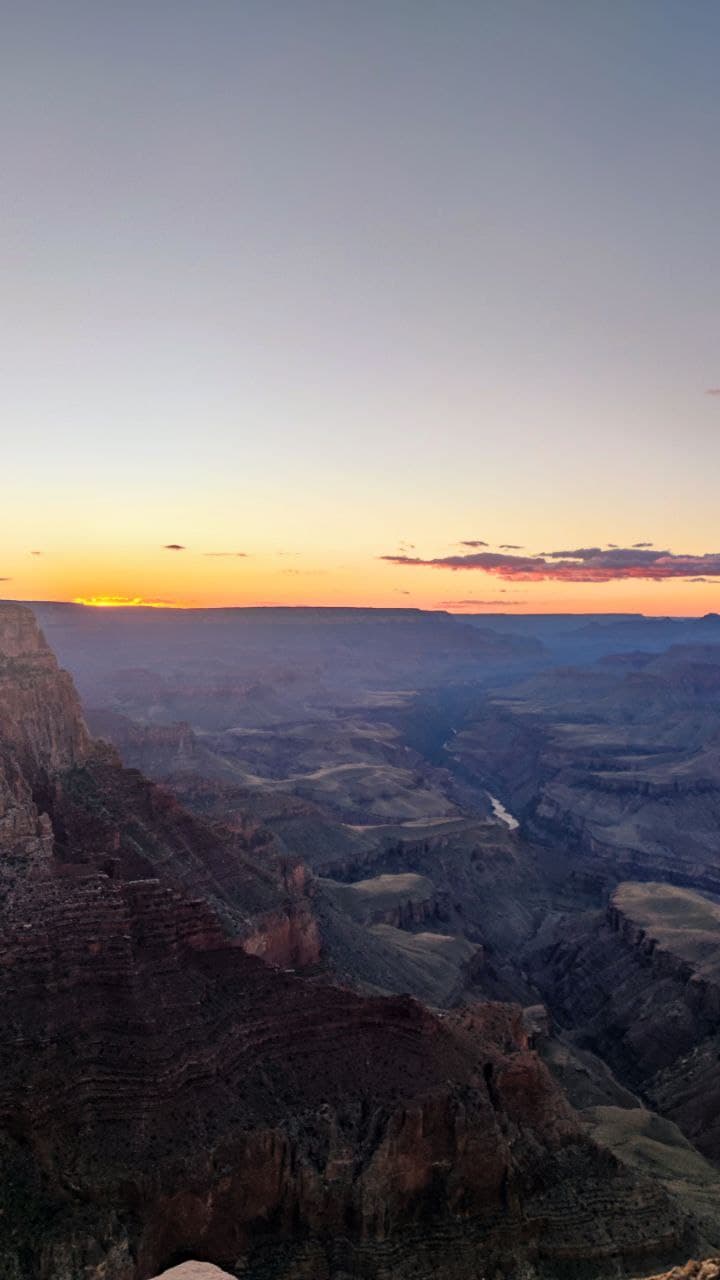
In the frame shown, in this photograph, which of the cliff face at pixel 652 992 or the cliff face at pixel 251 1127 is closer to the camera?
the cliff face at pixel 251 1127

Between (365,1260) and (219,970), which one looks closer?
(365,1260)

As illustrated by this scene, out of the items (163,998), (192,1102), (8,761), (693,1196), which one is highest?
(8,761)

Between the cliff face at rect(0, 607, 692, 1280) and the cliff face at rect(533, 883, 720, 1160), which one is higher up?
the cliff face at rect(0, 607, 692, 1280)

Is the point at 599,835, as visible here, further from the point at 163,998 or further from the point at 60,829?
the point at 163,998

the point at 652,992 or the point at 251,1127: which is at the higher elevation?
the point at 251,1127

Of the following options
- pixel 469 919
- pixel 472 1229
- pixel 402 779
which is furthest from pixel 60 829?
pixel 402 779

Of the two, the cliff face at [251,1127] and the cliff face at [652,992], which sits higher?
the cliff face at [251,1127]

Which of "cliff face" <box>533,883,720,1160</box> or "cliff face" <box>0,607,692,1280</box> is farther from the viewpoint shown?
"cliff face" <box>533,883,720,1160</box>

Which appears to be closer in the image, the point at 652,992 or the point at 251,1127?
the point at 251,1127
